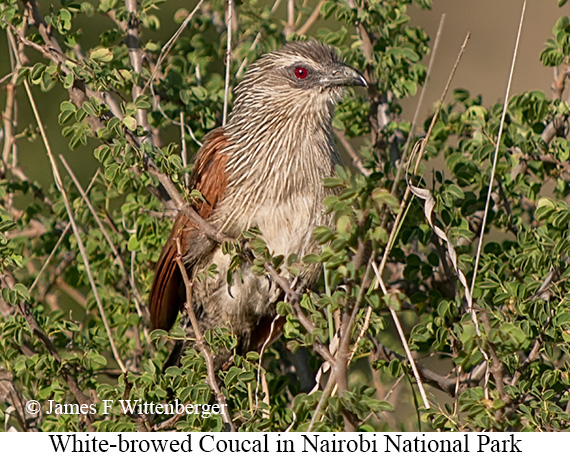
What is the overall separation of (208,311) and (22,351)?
0.87m

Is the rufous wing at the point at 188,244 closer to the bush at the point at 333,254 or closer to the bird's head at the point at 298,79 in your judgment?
the bush at the point at 333,254

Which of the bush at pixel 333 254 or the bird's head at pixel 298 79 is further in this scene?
the bird's head at pixel 298 79

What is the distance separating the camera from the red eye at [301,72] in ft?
9.84

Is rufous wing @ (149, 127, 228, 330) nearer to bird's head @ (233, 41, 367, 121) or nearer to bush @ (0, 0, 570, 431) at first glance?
bush @ (0, 0, 570, 431)

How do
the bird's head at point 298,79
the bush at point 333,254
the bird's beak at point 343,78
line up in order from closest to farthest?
the bush at point 333,254 < the bird's beak at point 343,78 < the bird's head at point 298,79

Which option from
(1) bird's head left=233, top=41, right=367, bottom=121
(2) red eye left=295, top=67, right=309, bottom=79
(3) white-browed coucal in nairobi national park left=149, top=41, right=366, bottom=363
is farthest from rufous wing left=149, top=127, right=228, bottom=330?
(2) red eye left=295, top=67, right=309, bottom=79

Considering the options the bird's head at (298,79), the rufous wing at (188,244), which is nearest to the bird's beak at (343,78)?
the bird's head at (298,79)

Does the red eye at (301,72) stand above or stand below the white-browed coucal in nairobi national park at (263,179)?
above

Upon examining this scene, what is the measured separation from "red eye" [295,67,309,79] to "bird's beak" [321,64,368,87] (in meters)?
0.09

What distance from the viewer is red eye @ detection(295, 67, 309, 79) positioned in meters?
3.00

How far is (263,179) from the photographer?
2887 mm

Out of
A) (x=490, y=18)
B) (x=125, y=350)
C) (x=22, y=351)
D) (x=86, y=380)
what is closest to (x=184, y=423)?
(x=86, y=380)

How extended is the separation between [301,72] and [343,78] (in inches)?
9.1

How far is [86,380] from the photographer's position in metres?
2.51
